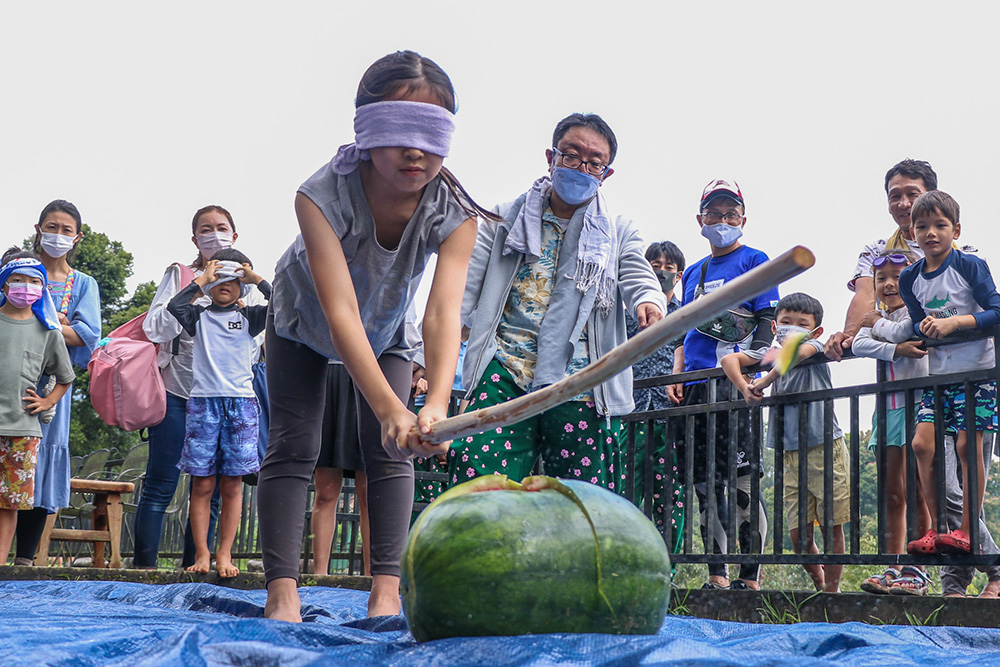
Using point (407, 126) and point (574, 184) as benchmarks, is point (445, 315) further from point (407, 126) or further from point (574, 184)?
point (574, 184)

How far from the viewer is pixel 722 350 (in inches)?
202

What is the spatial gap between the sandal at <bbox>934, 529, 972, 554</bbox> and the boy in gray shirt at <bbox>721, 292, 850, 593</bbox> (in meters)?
0.61

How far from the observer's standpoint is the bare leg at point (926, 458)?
4098 millimetres

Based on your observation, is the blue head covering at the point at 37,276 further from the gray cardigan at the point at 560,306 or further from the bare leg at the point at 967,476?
the bare leg at the point at 967,476

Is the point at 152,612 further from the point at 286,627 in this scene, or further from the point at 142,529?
the point at 142,529

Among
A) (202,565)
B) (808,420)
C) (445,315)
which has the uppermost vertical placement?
(445,315)

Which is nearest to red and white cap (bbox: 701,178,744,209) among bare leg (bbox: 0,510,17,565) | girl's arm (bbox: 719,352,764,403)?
girl's arm (bbox: 719,352,764,403)

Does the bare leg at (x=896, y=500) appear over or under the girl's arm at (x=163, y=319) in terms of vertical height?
under

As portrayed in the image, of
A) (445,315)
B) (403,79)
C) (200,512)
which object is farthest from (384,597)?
(200,512)

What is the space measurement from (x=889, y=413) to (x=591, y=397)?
5.91 ft

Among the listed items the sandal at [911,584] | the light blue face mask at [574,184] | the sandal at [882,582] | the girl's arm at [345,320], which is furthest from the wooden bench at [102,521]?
the sandal at [911,584]

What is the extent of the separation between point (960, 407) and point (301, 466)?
2852mm

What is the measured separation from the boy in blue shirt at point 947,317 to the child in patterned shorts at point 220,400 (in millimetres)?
3389

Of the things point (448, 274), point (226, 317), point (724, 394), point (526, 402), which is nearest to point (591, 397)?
point (448, 274)
